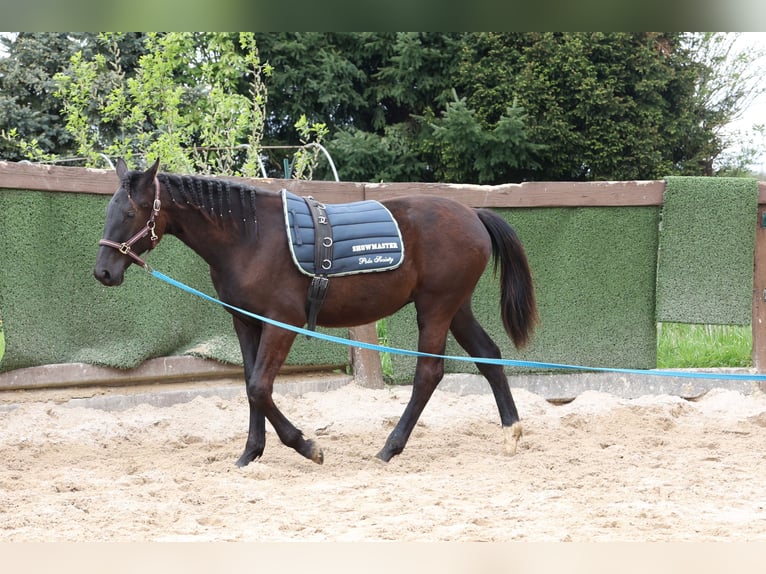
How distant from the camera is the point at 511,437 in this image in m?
4.66

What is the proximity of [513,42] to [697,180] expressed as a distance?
7857 millimetres

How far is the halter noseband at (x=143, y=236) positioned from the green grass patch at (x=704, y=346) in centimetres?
429

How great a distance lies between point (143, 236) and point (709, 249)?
4.26 m

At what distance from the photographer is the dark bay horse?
13.2 ft

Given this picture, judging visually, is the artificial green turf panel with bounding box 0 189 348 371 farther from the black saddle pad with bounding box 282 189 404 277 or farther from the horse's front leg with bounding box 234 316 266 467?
the black saddle pad with bounding box 282 189 404 277

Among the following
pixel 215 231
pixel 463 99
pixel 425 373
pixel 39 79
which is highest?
pixel 39 79

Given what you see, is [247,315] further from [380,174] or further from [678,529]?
[380,174]

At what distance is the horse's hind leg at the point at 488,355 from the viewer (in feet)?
15.5

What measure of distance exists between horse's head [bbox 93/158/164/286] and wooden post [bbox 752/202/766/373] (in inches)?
177

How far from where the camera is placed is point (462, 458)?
456 cm

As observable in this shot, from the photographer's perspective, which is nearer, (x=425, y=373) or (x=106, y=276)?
(x=106, y=276)

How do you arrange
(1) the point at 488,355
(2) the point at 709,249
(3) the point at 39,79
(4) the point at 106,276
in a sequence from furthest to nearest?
(3) the point at 39,79, (2) the point at 709,249, (1) the point at 488,355, (4) the point at 106,276

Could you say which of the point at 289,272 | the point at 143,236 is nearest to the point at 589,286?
the point at 289,272

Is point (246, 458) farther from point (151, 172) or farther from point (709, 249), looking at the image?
point (709, 249)
